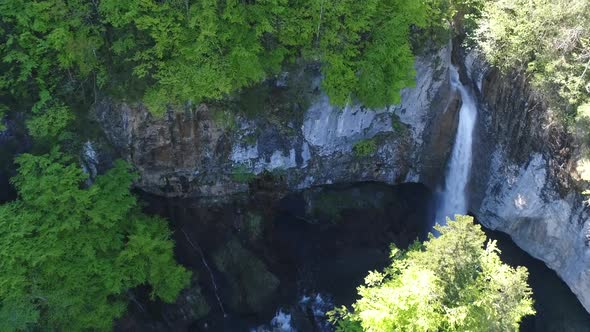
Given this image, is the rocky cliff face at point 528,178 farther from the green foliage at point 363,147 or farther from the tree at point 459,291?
the tree at point 459,291

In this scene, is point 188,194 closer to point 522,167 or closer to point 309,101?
point 309,101

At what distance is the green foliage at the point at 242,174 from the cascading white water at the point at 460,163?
300 inches

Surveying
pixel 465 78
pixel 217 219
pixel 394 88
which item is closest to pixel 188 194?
pixel 217 219

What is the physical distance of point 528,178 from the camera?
1430 cm

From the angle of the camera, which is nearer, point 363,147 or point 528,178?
point 528,178

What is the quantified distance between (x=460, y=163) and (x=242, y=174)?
8.23 m

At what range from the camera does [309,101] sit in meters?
14.6

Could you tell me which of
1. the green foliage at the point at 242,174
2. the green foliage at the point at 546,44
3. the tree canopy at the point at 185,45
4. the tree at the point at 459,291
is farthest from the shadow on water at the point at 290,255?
the tree at the point at 459,291

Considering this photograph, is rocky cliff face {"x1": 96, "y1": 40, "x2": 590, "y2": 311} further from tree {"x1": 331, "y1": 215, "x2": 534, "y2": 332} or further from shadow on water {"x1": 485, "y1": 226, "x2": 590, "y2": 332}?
tree {"x1": 331, "y1": 215, "x2": 534, "y2": 332}

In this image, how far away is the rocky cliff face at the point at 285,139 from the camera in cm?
1407

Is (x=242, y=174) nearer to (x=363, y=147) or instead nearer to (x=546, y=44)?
(x=363, y=147)

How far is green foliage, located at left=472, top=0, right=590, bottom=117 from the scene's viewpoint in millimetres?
12516

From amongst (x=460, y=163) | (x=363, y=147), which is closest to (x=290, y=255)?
(x=363, y=147)

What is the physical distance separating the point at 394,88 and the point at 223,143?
18.7ft
